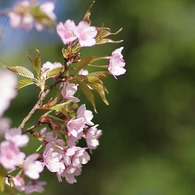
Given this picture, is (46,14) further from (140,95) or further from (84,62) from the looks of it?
(140,95)

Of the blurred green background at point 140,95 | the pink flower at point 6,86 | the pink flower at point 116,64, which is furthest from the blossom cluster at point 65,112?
the blurred green background at point 140,95

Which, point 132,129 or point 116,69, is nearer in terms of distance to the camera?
point 116,69

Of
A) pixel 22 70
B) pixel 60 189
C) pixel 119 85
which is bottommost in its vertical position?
pixel 60 189

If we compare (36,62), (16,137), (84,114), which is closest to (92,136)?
(84,114)

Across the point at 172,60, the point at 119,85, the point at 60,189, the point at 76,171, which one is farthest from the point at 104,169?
the point at 76,171

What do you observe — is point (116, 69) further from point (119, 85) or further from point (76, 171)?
point (119, 85)

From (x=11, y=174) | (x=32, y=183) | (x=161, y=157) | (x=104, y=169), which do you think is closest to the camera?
(x=11, y=174)

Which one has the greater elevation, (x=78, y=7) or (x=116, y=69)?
(x=116, y=69)

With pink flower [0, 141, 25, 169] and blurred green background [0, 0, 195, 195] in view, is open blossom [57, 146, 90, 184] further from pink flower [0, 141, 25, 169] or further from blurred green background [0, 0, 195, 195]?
blurred green background [0, 0, 195, 195]
